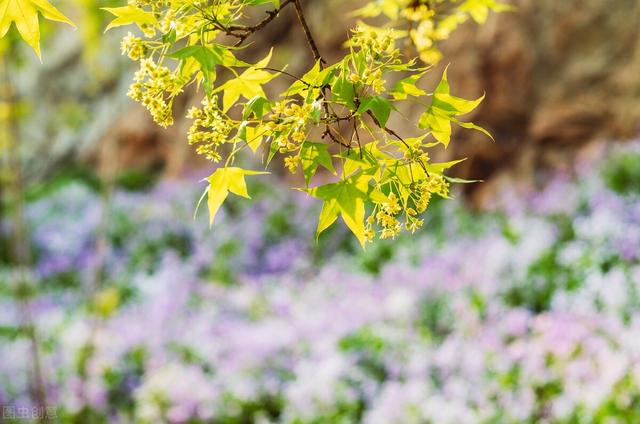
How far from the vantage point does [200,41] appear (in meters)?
1.35

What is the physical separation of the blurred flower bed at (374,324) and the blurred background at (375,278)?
18mm

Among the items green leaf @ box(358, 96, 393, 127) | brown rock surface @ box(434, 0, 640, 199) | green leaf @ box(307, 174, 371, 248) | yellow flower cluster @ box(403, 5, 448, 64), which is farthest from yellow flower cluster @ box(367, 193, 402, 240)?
brown rock surface @ box(434, 0, 640, 199)

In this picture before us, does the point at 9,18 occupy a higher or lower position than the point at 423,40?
higher

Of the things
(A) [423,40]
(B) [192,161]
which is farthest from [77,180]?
(A) [423,40]

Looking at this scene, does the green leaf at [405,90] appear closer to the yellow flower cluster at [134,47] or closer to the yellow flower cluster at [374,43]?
the yellow flower cluster at [374,43]

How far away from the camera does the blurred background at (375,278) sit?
4418 millimetres

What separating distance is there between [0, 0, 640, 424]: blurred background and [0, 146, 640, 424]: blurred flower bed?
0.06 ft

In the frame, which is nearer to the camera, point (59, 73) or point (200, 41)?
point (200, 41)

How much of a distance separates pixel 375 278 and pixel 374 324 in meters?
1.34

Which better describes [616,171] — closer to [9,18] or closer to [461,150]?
[461,150]

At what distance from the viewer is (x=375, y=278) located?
22.0 feet

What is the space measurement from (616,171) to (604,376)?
2920 millimetres

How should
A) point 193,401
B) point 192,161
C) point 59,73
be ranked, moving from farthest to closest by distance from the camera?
1. point 59,73
2. point 192,161
3. point 193,401

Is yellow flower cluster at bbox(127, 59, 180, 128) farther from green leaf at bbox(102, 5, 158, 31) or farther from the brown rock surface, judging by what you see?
the brown rock surface
